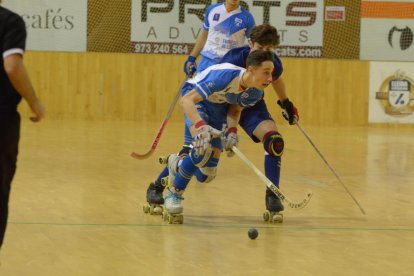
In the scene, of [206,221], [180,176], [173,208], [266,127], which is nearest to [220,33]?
[266,127]

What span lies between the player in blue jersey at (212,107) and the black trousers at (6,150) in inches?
77.1

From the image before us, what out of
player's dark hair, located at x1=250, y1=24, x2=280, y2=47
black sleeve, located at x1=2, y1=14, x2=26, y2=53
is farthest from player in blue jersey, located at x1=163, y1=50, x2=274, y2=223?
black sleeve, located at x1=2, y1=14, x2=26, y2=53

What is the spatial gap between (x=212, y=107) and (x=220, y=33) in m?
1.95

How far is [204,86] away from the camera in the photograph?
6.42 metres

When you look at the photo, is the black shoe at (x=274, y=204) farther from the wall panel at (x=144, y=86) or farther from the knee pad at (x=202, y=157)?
the wall panel at (x=144, y=86)

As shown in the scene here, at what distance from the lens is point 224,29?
28.6 ft

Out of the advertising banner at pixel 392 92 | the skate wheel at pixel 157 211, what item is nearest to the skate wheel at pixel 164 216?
the skate wheel at pixel 157 211

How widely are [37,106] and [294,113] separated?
3.28m

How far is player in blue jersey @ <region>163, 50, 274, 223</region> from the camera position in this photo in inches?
247

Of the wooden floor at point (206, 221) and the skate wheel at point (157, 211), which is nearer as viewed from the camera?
the wooden floor at point (206, 221)

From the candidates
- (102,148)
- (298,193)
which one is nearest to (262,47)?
(298,193)

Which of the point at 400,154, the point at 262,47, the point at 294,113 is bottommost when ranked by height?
the point at 400,154

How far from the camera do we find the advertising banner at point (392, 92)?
1662 centimetres

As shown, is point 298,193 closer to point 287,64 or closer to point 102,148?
point 102,148
